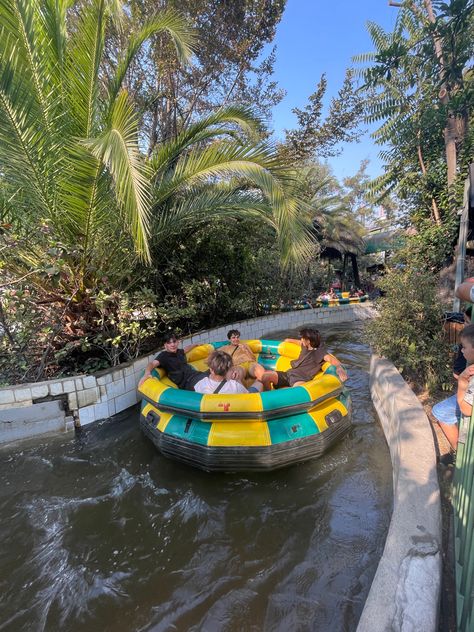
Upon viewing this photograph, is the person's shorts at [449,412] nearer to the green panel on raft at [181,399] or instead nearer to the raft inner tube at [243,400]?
the raft inner tube at [243,400]

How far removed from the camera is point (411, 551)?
5.85 feet

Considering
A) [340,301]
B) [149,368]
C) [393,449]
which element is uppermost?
Result: [149,368]

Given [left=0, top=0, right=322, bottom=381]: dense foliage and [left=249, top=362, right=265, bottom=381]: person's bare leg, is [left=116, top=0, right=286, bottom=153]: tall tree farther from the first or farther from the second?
[left=249, top=362, right=265, bottom=381]: person's bare leg

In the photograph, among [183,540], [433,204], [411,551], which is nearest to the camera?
[411,551]

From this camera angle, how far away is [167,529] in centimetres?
274

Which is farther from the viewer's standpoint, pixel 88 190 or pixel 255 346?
pixel 255 346

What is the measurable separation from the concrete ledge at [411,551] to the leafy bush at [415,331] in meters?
1.38

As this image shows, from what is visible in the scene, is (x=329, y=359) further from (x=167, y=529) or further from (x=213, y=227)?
(x=213, y=227)

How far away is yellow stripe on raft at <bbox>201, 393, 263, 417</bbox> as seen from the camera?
3172 mm

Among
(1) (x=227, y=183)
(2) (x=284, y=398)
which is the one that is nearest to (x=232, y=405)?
(2) (x=284, y=398)

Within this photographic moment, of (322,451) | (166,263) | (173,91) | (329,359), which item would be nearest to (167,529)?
(322,451)

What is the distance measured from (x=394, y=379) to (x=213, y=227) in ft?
14.3

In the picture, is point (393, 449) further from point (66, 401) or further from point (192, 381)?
point (66, 401)

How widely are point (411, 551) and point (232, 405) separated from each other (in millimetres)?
1725
